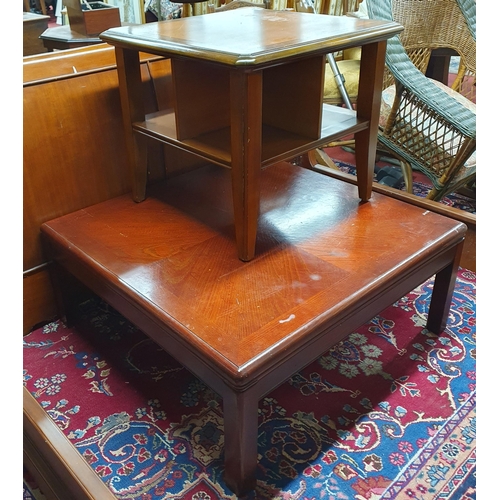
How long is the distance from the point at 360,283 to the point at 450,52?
5.73 ft

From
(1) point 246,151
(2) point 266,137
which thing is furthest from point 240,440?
(2) point 266,137

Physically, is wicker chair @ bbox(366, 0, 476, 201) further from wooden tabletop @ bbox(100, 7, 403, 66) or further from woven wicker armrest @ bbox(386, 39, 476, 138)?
wooden tabletop @ bbox(100, 7, 403, 66)

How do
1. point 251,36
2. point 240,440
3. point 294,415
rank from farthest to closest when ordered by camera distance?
point 294,415
point 251,36
point 240,440

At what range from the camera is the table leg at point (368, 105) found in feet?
3.98

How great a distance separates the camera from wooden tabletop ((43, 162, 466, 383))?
3.15 ft

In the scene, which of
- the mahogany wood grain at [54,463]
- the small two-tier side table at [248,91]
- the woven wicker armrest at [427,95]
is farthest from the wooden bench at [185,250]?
the woven wicker armrest at [427,95]

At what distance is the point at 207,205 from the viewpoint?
4.65 feet

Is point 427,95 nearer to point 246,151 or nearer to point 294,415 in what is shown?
point 246,151

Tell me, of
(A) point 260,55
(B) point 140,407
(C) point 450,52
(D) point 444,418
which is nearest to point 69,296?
(B) point 140,407

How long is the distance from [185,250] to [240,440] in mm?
469

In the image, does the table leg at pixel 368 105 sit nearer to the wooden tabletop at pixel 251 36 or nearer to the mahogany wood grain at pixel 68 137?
the wooden tabletop at pixel 251 36

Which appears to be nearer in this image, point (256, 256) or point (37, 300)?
point (256, 256)

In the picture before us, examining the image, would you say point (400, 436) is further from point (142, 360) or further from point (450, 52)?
point (450, 52)

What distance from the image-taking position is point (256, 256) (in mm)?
1178
